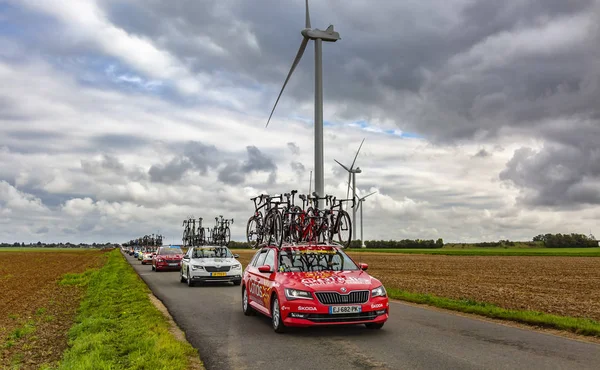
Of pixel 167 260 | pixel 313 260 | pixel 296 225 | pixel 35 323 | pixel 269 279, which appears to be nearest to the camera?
pixel 269 279

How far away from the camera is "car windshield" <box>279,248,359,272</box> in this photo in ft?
34.6

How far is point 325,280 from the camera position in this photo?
9.66 meters

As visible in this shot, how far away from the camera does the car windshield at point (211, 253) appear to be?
22.1m

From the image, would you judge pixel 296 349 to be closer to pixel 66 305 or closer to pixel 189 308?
pixel 189 308

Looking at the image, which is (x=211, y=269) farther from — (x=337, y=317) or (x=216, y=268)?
(x=337, y=317)

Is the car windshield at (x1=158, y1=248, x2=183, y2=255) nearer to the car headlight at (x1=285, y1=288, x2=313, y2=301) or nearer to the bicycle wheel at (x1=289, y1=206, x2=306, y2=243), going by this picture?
the bicycle wheel at (x1=289, y1=206, x2=306, y2=243)

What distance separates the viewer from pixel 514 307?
14531 millimetres

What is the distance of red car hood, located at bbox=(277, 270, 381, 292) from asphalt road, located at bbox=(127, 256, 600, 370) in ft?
2.73

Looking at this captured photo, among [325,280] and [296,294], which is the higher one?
[325,280]

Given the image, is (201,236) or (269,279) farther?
(201,236)

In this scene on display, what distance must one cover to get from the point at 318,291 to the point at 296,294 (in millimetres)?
398

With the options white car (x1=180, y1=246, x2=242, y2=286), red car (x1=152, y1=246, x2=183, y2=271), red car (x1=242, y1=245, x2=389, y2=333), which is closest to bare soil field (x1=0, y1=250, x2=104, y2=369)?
red car (x1=242, y1=245, x2=389, y2=333)

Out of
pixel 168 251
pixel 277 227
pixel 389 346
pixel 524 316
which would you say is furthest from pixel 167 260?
pixel 389 346

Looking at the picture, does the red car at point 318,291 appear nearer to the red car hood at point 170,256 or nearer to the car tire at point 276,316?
the car tire at point 276,316
